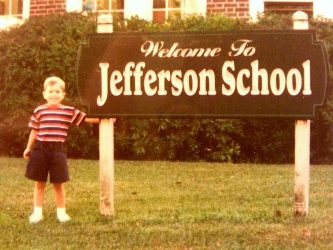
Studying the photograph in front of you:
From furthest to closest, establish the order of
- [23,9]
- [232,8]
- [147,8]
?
[23,9] → [147,8] → [232,8]

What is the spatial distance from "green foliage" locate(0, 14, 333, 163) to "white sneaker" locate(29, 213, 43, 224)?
15.7 ft

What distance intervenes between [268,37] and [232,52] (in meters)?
0.29

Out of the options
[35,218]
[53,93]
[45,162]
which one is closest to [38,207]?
[35,218]

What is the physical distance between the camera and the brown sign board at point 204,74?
6.02 meters

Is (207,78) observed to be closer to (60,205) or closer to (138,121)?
(60,205)

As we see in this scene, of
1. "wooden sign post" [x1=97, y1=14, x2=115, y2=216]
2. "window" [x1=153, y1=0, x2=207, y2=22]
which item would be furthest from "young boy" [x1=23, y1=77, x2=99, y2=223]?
"window" [x1=153, y1=0, x2=207, y2=22]

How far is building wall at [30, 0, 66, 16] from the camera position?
14102 mm

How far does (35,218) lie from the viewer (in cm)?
617

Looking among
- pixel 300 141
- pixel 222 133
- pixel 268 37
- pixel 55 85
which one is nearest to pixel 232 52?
pixel 268 37

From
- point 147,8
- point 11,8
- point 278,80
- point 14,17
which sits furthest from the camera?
point 11,8

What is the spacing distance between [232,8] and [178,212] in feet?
23.5

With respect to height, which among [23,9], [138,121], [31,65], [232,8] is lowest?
[138,121]

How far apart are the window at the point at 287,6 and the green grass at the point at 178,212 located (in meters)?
4.54

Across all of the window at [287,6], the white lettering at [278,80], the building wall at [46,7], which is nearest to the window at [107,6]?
the building wall at [46,7]
